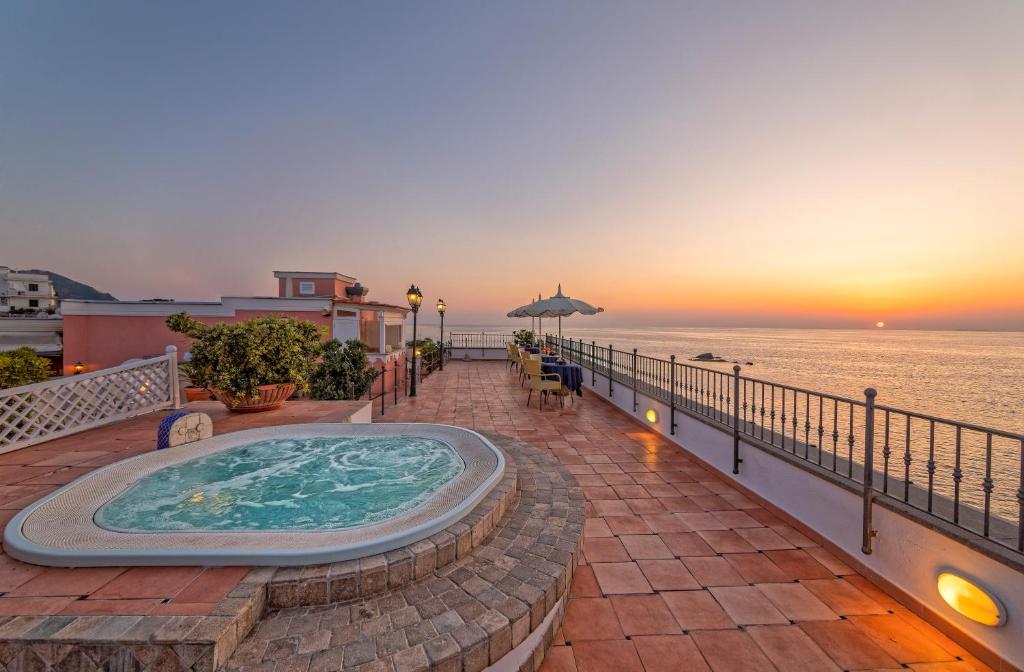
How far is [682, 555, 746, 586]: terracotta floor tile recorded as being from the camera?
229 centimetres

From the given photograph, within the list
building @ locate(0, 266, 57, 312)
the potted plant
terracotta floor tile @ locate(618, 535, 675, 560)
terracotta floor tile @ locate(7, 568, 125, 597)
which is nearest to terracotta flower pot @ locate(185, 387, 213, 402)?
the potted plant

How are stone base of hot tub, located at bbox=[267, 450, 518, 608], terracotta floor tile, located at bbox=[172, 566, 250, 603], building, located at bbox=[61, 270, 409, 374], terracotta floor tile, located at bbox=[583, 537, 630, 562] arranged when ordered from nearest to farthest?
terracotta floor tile, located at bbox=[172, 566, 250, 603], stone base of hot tub, located at bbox=[267, 450, 518, 608], terracotta floor tile, located at bbox=[583, 537, 630, 562], building, located at bbox=[61, 270, 409, 374]

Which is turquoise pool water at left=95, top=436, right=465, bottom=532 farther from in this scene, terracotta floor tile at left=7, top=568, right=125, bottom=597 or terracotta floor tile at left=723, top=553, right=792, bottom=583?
terracotta floor tile at left=723, top=553, right=792, bottom=583

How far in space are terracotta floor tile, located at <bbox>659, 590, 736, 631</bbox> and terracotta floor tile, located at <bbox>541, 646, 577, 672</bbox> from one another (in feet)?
2.20

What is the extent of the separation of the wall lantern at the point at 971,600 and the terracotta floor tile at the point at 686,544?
1121 millimetres

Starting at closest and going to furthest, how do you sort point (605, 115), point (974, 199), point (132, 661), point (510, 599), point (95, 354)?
point (132, 661)
point (510, 599)
point (974, 199)
point (605, 115)
point (95, 354)

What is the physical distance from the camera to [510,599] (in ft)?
5.59

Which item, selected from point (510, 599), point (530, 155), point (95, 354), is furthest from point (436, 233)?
point (510, 599)

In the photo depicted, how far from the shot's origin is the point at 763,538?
2.77 metres

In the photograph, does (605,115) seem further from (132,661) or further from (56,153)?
(56,153)

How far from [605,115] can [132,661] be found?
1003 centimetres

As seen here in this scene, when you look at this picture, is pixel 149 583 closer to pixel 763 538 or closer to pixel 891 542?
pixel 763 538

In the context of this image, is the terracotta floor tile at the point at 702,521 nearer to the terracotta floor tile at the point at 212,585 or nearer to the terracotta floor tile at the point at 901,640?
the terracotta floor tile at the point at 901,640

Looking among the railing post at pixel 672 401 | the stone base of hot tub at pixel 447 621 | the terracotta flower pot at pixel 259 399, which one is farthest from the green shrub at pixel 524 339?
the stone base of hot tub at pixel 447 621
